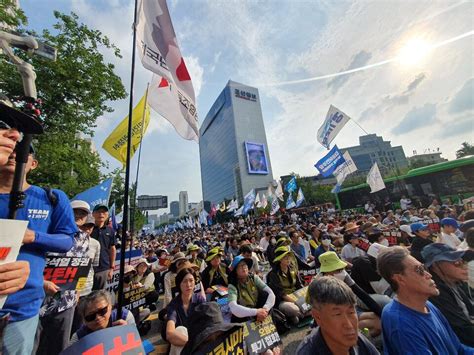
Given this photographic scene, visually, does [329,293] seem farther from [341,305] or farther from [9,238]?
[9,238]

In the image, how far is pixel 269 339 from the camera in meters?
3.08

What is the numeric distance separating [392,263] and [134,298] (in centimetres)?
461

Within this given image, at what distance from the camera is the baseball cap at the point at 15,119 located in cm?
124

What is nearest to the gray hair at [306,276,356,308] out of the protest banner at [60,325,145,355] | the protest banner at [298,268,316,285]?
the protest banner at [60,325,145,355]

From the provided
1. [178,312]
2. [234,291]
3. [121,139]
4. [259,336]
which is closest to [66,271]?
[178,312]

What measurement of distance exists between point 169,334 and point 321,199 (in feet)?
185

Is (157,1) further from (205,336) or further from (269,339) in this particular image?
(269,339)

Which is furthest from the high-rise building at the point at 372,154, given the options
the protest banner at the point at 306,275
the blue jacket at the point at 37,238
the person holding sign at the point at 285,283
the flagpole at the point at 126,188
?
the blue jacket at the point at 37,238

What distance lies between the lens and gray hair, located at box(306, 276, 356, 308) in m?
1.59

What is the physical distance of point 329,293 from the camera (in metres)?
1.63

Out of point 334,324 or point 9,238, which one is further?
point 334,324

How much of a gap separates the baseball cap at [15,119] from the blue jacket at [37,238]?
1.93 feet

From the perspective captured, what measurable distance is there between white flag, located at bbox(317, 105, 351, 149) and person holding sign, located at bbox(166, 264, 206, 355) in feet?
40.3

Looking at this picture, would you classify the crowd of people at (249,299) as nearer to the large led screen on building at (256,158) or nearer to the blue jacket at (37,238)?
the blue jacket at (37,238)
